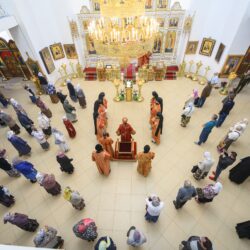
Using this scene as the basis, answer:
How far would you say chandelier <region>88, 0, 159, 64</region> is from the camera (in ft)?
13.8

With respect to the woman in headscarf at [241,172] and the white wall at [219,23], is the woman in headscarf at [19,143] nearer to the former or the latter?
the woman in headscarf at [241,172]

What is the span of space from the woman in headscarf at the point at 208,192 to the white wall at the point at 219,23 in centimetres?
755

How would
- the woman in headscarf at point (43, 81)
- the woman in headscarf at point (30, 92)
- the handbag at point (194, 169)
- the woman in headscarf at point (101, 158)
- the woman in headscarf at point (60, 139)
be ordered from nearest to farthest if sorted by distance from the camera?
the woman in headscarf at point (101, 158) → the handbag at point (194, 169) → the woman in headscarf at point (60, 139) → the woman in headscarf at point (30, 92) → the woman in headscarf at point (43, 81)

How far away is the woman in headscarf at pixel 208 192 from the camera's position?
4214 mm

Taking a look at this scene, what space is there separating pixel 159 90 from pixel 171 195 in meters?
6.49

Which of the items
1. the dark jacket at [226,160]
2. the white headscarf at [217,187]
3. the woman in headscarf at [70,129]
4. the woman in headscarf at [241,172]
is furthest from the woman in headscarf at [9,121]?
the woman in headscarf at [241,172]

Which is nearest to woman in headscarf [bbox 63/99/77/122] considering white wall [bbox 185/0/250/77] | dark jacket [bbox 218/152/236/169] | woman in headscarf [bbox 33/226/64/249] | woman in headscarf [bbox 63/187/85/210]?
woman in headscarf [bbox 63/187/85/210]

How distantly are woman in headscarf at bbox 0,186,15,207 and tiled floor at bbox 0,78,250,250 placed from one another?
192mm

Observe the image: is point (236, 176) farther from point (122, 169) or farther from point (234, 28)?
point (234, 28)

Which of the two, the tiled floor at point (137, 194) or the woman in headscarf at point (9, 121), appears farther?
the woman in headscarf at point (9, 121)

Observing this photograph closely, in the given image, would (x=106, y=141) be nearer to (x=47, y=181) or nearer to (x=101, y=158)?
(x=101, y=158)

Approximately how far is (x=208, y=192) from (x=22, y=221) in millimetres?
4943

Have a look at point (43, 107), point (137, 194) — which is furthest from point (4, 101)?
point (137, 194)

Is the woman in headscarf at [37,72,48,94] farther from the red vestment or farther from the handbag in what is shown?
the handbag
